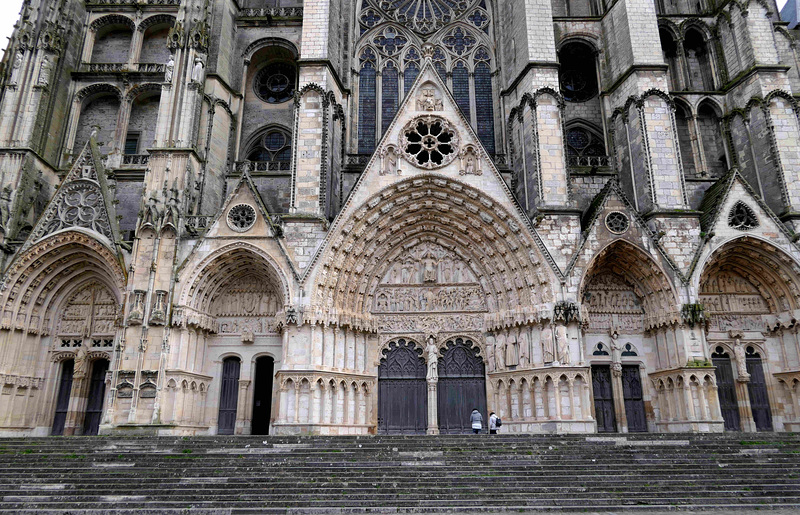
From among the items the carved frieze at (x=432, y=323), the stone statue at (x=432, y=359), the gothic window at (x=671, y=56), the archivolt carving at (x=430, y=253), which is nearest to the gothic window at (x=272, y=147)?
the archivolt carving at (x=430, y=253)

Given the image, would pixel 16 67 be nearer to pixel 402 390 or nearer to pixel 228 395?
pixel 228 395

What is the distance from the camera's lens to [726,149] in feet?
61.9

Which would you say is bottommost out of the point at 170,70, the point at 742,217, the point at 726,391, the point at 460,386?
the point at 726,391

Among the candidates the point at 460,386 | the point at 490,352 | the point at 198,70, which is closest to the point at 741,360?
the point at 490,352

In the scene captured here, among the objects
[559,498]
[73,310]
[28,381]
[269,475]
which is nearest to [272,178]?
[73,310]

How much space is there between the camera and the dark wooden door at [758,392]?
16.5 meters

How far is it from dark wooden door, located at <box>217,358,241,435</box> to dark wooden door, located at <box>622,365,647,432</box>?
1178 centimetres

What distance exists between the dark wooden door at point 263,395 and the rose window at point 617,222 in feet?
36.1

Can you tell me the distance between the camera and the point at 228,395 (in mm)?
16984

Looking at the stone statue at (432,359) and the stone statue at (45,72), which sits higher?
the stone statue at (45,72)

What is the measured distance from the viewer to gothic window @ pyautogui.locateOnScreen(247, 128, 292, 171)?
20500 mm

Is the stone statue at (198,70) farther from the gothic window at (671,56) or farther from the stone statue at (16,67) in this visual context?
the gothic window at (671,56)

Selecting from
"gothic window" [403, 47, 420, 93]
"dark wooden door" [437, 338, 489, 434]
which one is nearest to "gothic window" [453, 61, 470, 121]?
"gothic window" [403, 47, 420, 93]

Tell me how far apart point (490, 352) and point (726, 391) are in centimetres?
721
